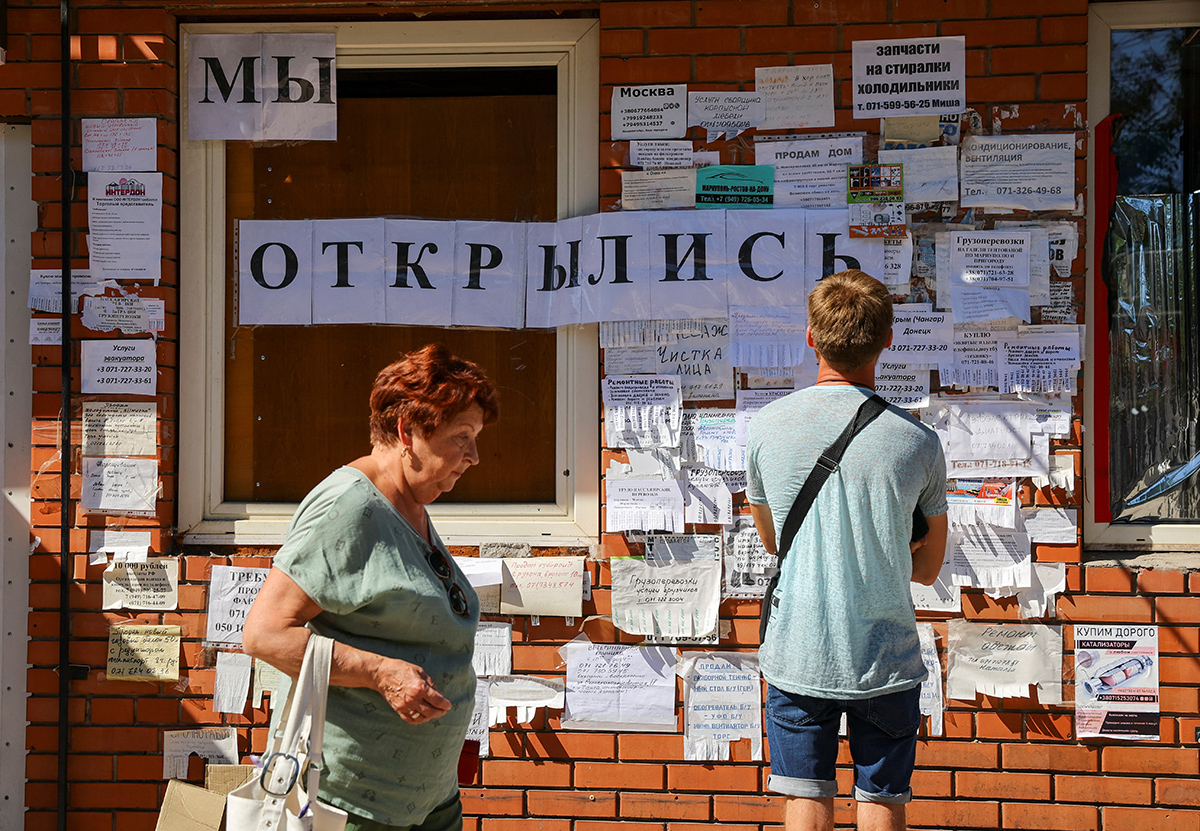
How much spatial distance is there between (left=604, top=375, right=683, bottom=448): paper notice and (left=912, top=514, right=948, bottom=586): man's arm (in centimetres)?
117

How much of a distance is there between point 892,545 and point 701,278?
1511 mm

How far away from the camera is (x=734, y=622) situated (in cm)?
338

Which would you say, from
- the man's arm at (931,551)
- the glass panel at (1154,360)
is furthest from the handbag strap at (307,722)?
the glass panel at (1154,360)

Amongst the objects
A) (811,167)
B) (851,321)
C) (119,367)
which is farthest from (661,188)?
Result: (119,367)

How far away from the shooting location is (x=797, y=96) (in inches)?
134

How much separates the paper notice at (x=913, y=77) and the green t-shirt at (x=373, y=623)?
241 cm

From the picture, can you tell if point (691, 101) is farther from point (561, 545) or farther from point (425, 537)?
point (425, 537)

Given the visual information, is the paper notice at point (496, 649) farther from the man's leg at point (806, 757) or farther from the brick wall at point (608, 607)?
the man's leg at point (806, 757)

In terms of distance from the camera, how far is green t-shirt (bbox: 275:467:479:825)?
6.07ft

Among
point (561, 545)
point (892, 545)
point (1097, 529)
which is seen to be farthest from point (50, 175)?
point (1097, 529)

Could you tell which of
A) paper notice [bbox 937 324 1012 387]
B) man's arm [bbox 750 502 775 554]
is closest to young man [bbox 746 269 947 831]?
man's arm [bbox 750 502 775 554]

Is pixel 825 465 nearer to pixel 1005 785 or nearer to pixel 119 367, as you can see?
pixel 1005 785

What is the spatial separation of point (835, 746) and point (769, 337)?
5.11 ft

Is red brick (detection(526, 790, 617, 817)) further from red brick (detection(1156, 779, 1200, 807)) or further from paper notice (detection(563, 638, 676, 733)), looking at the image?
red brick (detection(1156, 779, 1200, 807))
